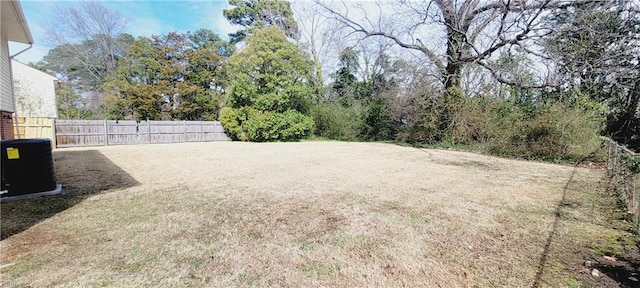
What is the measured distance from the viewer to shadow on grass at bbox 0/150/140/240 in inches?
118

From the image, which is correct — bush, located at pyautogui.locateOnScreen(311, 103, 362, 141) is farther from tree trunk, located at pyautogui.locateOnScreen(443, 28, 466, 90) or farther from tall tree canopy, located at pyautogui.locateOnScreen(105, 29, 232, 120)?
tall tree canopy, located at pyautogui.locateOnScreen(105, 29, 232, 120)

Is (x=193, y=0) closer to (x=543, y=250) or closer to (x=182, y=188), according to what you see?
(x=182, y=188)

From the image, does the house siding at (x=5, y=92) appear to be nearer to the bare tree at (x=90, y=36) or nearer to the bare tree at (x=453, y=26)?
the bare tree at (x=453, y=26)

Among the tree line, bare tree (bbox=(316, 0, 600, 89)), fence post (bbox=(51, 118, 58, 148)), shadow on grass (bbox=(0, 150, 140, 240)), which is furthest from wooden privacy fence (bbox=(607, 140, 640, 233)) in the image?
fence post (bbox=(51, 118, 58, 148))

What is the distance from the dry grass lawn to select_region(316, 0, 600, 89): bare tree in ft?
22.4

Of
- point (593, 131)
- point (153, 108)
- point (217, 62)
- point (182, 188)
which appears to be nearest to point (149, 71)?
point (153, 108)

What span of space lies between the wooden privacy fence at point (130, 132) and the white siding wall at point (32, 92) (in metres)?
5.81

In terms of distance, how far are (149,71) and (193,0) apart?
583 centimetres

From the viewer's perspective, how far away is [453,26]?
10969 millimetres

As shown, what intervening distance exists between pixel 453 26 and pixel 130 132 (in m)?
15.4

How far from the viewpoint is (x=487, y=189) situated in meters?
4.68

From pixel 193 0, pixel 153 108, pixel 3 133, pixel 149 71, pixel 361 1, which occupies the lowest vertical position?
pixel 3 133

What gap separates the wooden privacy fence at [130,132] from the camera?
38.3ft

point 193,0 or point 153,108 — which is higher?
point 193,0
